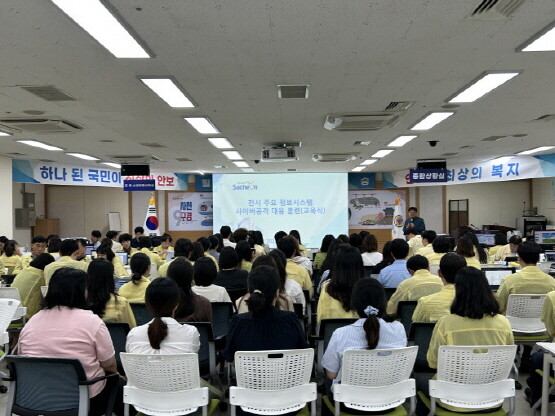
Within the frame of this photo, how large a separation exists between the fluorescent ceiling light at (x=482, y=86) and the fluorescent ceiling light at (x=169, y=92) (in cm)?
308

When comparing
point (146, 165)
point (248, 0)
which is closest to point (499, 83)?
point (248, 0)

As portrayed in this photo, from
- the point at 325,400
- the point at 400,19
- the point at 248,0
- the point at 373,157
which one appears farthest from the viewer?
the point at 373,157

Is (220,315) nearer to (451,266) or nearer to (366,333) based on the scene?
(366,333)

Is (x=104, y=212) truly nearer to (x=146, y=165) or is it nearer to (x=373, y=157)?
(x=146, y=165)

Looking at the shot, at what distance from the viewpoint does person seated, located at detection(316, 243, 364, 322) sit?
354 centimetres

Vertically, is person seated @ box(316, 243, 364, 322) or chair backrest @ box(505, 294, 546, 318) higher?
person seated @ box(316, 243, 364, 322)

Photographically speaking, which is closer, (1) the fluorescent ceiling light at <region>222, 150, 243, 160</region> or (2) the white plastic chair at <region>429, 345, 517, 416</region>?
(2) the white plastic chair at <region>429, 345, 517, 416</region>

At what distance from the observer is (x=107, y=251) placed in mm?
6270

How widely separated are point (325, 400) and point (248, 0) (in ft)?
7.98

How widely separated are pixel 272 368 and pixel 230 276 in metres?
2.63

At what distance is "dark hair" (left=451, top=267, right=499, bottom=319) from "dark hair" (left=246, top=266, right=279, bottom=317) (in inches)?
41.3

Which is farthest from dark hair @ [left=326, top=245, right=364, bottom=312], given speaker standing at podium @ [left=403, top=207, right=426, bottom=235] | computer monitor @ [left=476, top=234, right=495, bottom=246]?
computer monitor @ [left=476, top=234, right=495, bottom=246]

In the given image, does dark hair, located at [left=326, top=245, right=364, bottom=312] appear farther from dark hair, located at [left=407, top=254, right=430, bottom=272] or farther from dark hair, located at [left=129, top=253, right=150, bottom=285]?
dark hair, located at [left=129, top=253, right=150, bottom=285]

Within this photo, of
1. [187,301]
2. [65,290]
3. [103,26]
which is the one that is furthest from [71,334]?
[103,26]
